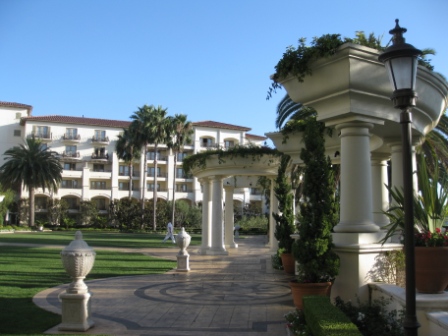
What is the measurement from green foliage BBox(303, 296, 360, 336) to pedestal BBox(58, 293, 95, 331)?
357 cm

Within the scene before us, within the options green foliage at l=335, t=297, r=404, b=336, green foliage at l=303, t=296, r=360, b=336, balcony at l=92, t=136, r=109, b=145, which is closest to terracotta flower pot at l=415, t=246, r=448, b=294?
green foliage at l=335, t=297, r=404, b=336

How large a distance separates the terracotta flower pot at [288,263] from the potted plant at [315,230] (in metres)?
6.83

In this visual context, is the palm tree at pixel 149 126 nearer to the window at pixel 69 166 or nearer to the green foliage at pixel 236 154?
the window at pixel 69 166

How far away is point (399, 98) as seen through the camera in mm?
5203

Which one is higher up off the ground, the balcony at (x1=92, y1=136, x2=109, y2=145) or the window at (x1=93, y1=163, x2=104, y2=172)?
the balcony at (x1=92, y1=136, x2=109, y2=145)

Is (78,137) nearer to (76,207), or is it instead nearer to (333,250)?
(76,207)

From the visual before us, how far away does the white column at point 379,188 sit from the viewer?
11859 mm

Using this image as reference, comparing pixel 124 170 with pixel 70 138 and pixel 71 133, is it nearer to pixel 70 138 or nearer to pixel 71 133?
pixel 70 138

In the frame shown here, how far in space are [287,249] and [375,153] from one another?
5.10 metres

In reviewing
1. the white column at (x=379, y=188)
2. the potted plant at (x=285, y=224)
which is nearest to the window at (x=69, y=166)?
the potted plant at (x=285, y=224)

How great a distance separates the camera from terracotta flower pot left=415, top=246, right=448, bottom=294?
20.5 ft

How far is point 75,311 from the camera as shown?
7617mm

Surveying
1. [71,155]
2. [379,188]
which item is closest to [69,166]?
[71,155]

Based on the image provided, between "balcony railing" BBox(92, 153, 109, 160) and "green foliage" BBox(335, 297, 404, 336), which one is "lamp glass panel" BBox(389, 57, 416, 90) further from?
"balcony railing" BBox(92, 153, 109, 160)
